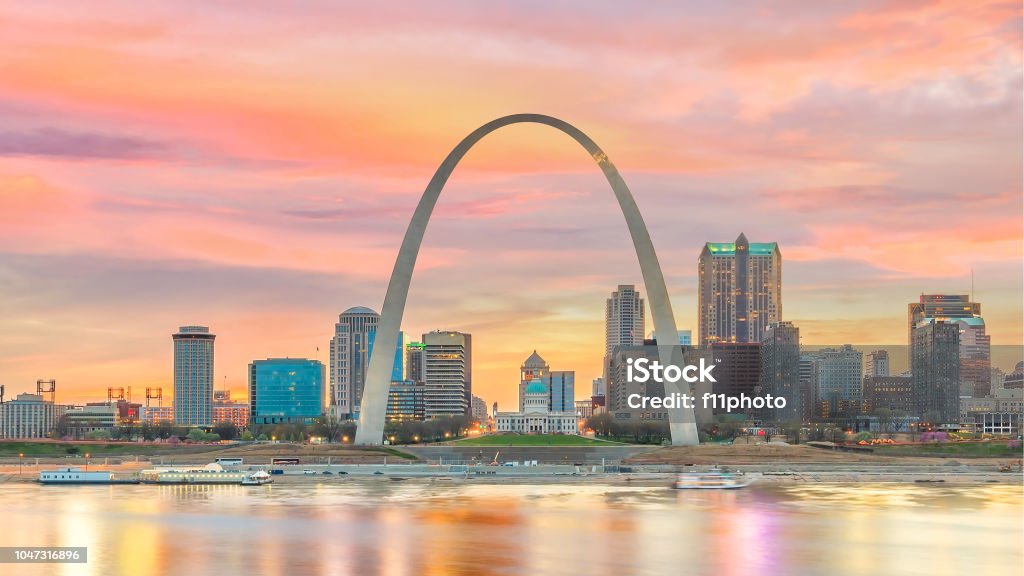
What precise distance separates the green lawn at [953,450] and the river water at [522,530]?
2935 centimetres

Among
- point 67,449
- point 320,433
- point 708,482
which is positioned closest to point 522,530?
point 708,482

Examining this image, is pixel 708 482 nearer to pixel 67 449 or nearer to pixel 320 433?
pixel 67 449

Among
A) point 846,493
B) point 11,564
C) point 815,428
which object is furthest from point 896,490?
point 815,428

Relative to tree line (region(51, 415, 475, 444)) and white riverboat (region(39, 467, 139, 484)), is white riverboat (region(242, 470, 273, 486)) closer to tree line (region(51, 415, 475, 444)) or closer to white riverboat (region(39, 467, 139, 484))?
white riverboat (region(39, 467, 139, 484))

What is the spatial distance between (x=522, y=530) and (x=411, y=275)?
50.1 meters

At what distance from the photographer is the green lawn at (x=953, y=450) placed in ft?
324

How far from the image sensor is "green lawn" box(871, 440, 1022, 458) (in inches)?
3893

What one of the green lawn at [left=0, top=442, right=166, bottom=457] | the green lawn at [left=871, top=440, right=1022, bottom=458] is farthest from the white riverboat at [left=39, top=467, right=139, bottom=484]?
the green lawn at [left=871, top=440, right=1022, bottom=458]

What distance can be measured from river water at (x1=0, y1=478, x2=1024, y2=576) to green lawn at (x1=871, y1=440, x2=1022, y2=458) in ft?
96.3

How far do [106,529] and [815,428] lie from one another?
12748 centimetres

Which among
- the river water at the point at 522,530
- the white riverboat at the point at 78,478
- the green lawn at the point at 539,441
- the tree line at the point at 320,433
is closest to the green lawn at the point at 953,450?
the river water at the point at 522,530

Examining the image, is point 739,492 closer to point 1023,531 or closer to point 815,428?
point 1023,531

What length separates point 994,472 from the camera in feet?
271

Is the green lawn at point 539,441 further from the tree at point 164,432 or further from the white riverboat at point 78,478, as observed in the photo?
the tree at point 164,432
